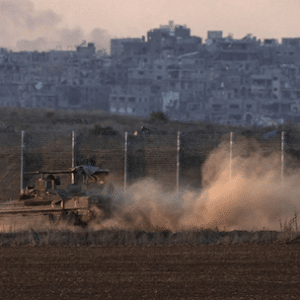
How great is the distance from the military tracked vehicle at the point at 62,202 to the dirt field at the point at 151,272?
3.29 metres

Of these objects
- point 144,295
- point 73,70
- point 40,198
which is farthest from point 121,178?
point 73,70

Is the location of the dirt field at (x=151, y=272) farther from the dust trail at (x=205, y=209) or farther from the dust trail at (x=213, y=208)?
the dust trail at (x=213, y=208)

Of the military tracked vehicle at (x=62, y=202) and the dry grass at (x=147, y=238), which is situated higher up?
the military tracked vehicle at (x=62, y=202)

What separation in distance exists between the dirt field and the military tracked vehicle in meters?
3.29

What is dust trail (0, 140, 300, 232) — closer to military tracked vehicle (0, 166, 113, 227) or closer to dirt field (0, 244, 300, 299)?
military tracked vehicle (0, 166, 113, 227)

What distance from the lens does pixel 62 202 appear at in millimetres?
16484

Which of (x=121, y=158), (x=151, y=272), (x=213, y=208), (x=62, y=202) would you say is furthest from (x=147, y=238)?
(x=121, y=158)

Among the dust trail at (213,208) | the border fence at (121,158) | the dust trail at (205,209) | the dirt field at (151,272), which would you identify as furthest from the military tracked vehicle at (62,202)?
the border fence at (121,158)

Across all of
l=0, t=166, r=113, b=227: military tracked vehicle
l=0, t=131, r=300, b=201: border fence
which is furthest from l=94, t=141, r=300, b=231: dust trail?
l=0, t=131, r=300, b=201: border fence

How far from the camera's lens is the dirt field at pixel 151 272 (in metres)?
9.42

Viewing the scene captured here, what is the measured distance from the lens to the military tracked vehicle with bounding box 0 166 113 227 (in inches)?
643

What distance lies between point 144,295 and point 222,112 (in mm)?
169091

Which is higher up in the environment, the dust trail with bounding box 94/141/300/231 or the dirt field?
the dust trail with bounding box 94/141/300/231

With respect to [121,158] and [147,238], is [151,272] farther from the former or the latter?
[121,158]
